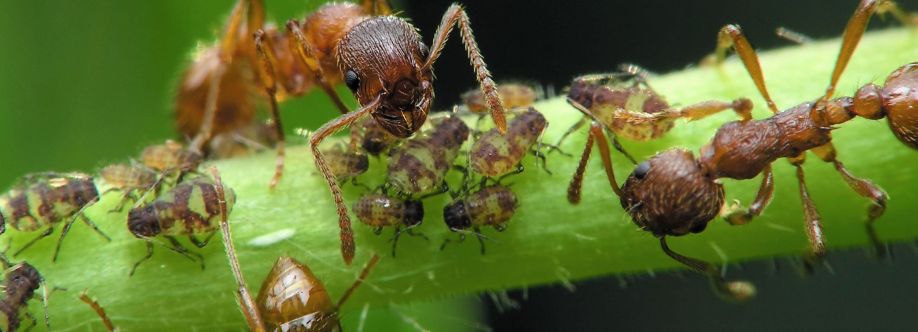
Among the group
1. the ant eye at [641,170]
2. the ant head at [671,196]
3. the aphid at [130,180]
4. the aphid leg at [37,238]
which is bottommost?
the ant head at [671,196]

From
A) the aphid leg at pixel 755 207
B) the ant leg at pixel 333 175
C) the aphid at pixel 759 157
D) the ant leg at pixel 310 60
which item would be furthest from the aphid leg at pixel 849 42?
the ant leg at pixel 310 60

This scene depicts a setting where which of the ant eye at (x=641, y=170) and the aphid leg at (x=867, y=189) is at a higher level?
the ant eye at (x=641, y=170)

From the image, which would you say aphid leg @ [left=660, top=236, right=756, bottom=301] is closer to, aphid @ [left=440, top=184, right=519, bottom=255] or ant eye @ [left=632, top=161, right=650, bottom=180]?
ant eye @ [left=632, top=161, right=650, bottom=180]

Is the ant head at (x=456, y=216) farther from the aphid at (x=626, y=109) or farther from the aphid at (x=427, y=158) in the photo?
the aphid at (x=626, y=109)

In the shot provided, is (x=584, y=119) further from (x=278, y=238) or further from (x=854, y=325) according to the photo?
(x=854, y=325)

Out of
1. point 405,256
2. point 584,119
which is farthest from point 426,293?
point 584,119
